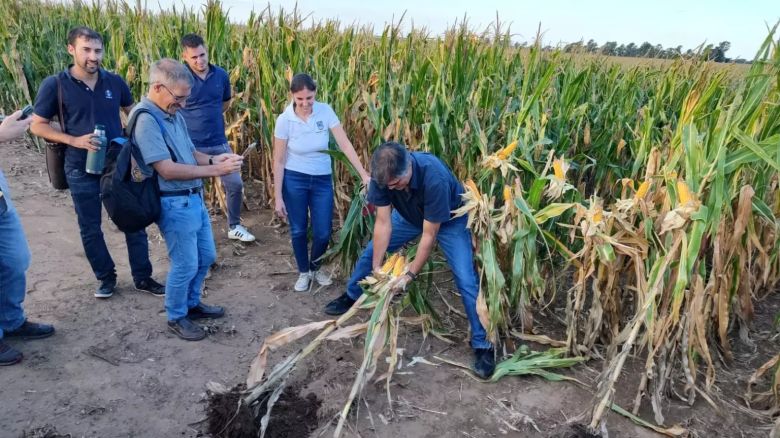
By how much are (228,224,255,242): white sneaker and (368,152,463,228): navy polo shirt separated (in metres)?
2.21

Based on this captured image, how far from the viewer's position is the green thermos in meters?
3.56

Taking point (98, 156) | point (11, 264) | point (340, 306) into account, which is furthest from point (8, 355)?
point (340, 306)

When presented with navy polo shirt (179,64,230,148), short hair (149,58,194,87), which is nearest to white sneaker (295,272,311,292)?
navy polo shirt (179,64,230,148)

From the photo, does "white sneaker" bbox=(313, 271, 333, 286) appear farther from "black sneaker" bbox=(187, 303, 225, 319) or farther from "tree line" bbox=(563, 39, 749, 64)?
"tree line" bbox=(563, 39, 749, 64)

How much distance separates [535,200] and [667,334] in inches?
41.3

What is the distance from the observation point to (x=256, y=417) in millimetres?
2785

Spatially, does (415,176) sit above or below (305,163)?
above

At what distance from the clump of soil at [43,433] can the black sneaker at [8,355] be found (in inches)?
27.1

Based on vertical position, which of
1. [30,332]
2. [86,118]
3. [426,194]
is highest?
[86,118]

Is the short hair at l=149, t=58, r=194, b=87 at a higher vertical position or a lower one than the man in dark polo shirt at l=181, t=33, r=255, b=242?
higher

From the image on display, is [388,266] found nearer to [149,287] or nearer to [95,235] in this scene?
[149,287]

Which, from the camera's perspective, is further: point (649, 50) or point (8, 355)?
point (649, 50)

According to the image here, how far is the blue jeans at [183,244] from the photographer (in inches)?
130

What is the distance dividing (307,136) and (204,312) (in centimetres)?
145
